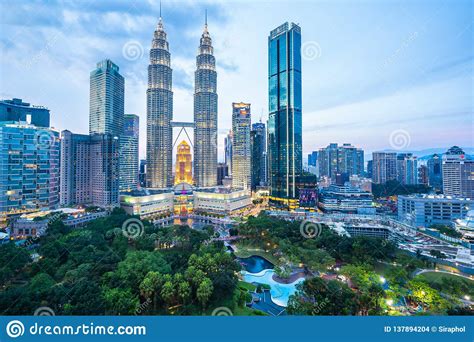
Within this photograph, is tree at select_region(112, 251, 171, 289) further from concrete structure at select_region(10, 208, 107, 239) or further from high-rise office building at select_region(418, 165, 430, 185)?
high-rise office building at select_region(418, 165, 430, 185)

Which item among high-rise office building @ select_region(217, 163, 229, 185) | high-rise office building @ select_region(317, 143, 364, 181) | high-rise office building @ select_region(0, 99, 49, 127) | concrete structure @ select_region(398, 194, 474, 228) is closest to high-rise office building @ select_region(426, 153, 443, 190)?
high-rise office building @ select_region(317, 143, 364, 181)

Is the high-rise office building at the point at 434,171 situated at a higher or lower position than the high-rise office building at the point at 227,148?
lower

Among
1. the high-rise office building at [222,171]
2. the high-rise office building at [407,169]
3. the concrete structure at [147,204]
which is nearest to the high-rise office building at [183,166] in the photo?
the high-rise office building at [222,171]

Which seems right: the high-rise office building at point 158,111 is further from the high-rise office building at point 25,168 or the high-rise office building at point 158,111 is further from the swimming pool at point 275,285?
the swimming pool at point 275,285

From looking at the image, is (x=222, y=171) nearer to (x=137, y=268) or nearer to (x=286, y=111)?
(x=286, y=111)

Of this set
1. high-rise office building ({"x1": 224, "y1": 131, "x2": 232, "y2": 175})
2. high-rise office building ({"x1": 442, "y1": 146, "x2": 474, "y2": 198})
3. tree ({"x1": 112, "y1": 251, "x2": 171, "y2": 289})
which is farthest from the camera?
high-rise office building ({"x1": 224, "y1": 131, "x2": 232, "y2": 175})
